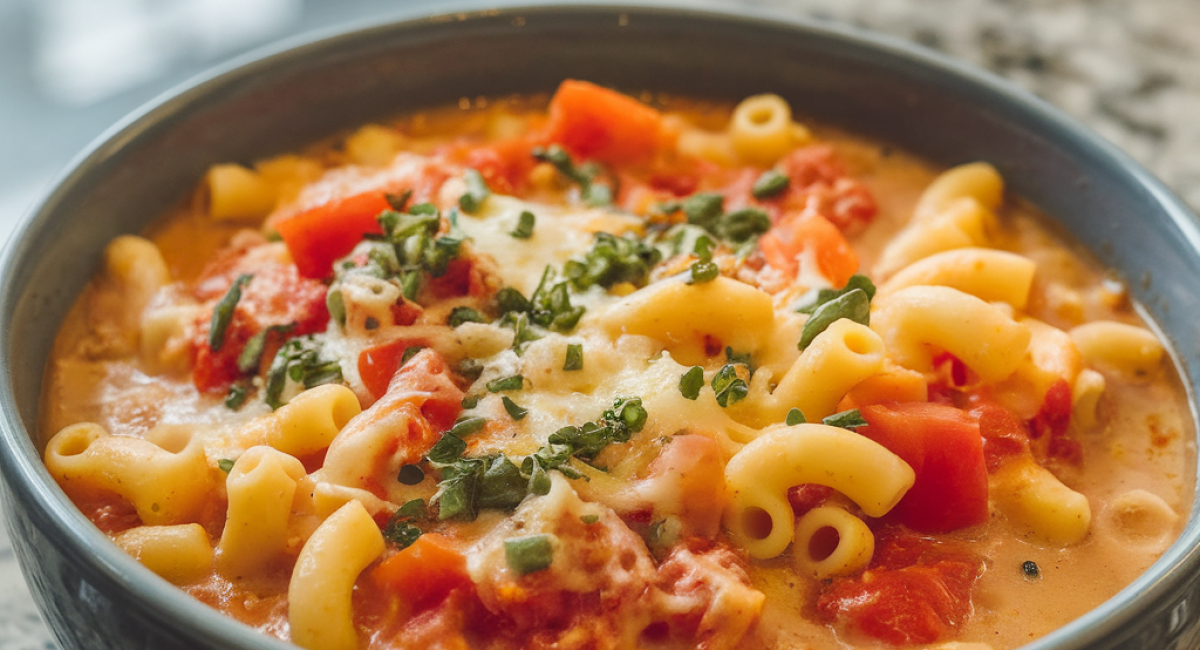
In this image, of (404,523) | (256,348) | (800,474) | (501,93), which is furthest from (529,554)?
(501,93)

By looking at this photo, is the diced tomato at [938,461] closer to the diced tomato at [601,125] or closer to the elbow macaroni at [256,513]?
the elbow macaroni at [256,513]

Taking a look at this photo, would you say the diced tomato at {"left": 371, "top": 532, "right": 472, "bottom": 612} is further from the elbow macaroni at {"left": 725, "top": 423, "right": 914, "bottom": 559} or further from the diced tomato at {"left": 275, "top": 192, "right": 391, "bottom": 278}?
the diced tomato at {"left": 275, "top": 192, "right": 391, "bottom": 278}

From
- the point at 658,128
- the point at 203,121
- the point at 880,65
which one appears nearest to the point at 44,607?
the point at 203,121

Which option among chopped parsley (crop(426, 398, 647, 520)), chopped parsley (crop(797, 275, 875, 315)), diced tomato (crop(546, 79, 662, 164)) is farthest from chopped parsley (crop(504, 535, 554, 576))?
diced tomato (crop(546, 79, 662, 164))

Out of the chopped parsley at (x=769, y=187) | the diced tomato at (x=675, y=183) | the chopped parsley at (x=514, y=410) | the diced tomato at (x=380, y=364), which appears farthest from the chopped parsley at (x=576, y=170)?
the chopped parsley at (x=514, y=410)

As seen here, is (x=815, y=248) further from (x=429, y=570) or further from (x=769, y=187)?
(x=429, y=570)

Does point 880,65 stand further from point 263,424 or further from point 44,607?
point 44,607
